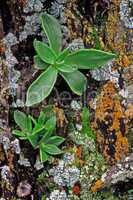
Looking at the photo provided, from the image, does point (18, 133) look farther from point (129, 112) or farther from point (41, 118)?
point (129, 112)

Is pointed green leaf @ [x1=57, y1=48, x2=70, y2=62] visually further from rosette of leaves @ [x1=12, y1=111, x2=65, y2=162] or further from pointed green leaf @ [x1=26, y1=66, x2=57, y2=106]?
rosette of leaves @ [x1=12, y1=111, x2=65, y2=162]

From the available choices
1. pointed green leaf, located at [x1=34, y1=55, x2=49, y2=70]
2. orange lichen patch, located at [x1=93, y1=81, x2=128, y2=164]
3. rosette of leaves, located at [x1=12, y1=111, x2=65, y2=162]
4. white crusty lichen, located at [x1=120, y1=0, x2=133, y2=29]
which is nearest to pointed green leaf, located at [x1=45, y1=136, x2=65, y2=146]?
rosette of leaves, located at [x1=12, y1=111, x2=65, y2=162]

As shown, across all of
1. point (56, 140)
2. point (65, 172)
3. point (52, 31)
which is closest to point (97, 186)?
point (65, 172)

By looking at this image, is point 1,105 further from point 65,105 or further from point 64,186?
point 64,186

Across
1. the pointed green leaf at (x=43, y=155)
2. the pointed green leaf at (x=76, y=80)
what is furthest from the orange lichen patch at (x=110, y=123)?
the pointed green leaf at (x=43, y=155)

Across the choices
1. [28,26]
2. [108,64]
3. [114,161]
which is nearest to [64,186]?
[114,161]

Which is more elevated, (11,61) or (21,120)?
(11,61)

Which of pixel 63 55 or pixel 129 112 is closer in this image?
pixel 63 55
